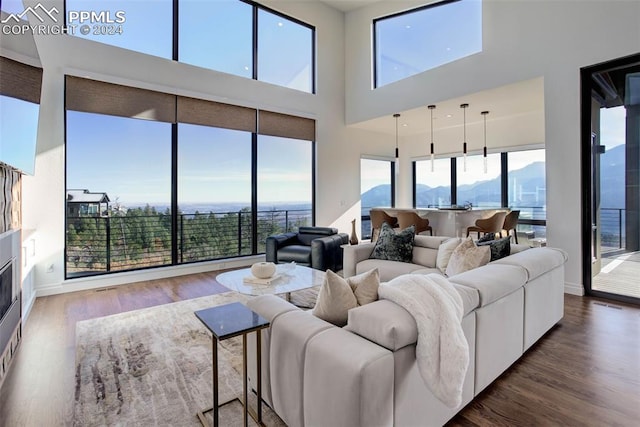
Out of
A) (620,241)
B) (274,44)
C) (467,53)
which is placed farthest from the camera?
(274,44)

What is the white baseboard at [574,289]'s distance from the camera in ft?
12.9

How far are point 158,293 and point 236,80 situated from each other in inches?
144

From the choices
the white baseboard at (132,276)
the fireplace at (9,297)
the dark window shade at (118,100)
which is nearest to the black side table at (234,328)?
the fireplace at (9,297)

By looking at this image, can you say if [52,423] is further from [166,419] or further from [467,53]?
[467,53]

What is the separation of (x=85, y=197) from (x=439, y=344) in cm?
479

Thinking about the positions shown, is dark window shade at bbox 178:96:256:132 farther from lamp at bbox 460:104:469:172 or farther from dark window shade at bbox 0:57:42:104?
lamp at bbox 460:104:469:172

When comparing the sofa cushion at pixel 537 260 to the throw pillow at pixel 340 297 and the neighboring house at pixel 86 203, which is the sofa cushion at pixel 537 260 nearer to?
the throw pillow at pixel 340 297

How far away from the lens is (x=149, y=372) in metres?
2.24

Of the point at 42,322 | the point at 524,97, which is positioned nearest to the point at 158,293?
the point at 42,322

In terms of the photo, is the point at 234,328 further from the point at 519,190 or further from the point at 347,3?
the point at 347,3

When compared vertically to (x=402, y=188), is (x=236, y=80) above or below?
above

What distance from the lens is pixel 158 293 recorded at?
13.4 ft

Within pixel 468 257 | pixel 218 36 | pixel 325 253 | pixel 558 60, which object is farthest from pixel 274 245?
pixel 558 60

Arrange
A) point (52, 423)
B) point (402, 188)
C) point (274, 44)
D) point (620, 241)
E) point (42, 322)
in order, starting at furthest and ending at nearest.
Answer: point (402, 188), point (274, 44), point (620, 241), point (42, 322), point (52, 423)
